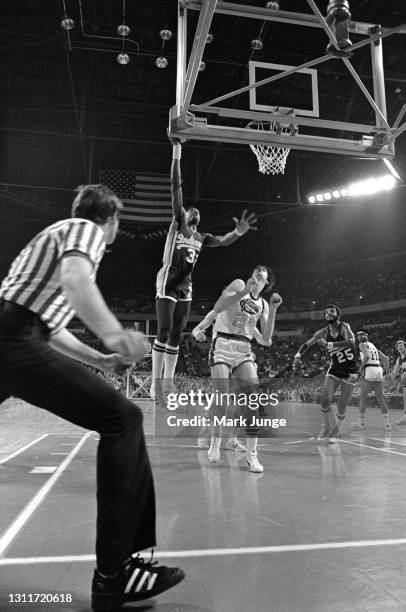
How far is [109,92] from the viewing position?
1373 cm

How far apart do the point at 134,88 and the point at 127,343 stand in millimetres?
13359

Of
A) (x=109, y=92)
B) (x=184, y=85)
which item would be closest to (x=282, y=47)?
(x=109, y=92)

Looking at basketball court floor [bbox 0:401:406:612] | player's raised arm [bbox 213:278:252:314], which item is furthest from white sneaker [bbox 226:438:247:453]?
player's raised arm [bbox 213:278:252:314]

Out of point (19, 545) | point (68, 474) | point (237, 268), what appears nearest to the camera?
point (19, 545)

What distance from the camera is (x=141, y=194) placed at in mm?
16250

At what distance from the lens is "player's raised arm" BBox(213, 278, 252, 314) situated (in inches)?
215

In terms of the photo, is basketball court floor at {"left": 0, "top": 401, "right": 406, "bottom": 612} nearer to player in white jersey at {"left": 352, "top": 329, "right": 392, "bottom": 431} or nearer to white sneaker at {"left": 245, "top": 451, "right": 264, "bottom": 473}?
white sneaker at {"left": 245, "top": 451, "right": 264, "bottom": 473}

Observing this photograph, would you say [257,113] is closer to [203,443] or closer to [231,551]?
[231,551]

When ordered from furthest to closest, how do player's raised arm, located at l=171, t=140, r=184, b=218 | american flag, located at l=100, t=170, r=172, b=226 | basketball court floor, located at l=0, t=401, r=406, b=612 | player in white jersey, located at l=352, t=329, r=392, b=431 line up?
1. american flag, located at l=100, t=170, r=172, b=226
2. player in white jersey, located at l=352, t=329, r=392, b=431
3. player's raised arm, located at l=171, t=140, r=184, b=218
4. basketball court floor, located at l=0, t=401, r=406, b=612

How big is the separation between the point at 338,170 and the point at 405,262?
16316mm

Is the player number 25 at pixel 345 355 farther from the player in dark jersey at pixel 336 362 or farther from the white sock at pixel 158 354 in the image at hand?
the white sock at pixel 158 354

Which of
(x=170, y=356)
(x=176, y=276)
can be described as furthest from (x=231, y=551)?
(x=176, y=276)

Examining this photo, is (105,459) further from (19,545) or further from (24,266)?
(19,545)

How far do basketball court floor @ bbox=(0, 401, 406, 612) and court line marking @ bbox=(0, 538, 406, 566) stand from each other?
11mm
